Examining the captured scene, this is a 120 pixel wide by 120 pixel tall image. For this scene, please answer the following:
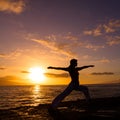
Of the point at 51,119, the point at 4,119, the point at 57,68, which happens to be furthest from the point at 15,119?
the point at 57,68

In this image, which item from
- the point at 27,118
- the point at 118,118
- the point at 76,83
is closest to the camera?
the point at 118,118

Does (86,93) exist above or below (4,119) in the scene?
above

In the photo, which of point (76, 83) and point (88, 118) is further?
point (76, 83)

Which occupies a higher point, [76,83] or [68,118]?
[76,83]

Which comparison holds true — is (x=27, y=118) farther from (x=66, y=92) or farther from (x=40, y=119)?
(x=66, y=92)

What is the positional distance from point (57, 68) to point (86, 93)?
197 cm

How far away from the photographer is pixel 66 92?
12750mm

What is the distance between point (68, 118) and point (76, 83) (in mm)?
2087

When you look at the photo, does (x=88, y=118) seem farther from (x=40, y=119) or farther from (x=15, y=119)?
(x=15, y=119)

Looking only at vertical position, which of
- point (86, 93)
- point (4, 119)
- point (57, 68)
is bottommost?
point (4, 119)

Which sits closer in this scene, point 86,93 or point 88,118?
point 88,118

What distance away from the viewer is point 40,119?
1142 cm

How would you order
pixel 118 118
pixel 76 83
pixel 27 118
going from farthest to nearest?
1. pixel 76 83
2. pixel 27 118
3. pixel 118 118

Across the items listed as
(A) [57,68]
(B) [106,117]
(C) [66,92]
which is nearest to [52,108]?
(C) [66,92]
